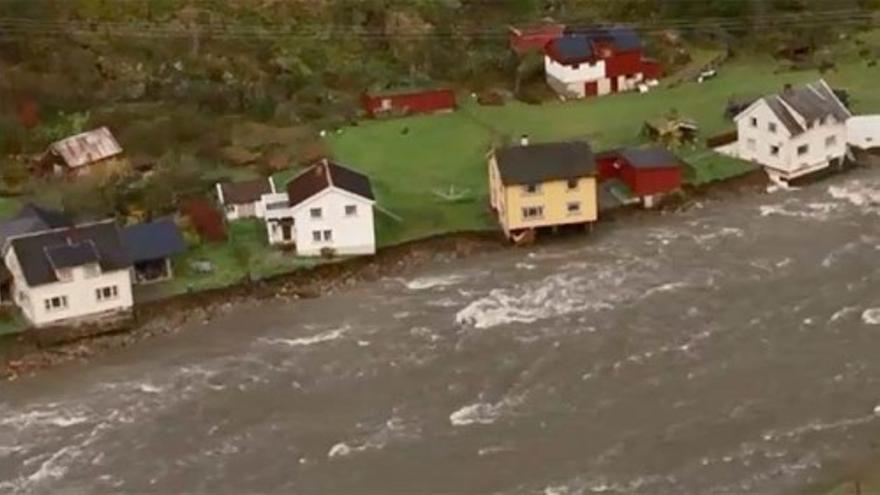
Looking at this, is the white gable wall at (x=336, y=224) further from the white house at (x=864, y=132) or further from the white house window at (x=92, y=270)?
the white house at (x=864, y=132)

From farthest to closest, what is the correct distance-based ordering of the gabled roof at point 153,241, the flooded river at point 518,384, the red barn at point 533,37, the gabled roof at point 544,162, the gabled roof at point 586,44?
the red barn at point 533,37
the gabled roof at point 586,44
the gabled roof at point 544,162
the gabled roof at point 153,241
the flooded river at point 518,384

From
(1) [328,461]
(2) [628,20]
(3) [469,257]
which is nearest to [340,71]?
(2) [628,20]

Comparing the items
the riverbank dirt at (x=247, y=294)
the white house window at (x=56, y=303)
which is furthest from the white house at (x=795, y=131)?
the white house window at (x=56, y=303)

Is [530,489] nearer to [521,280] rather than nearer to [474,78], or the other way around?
[521,280]

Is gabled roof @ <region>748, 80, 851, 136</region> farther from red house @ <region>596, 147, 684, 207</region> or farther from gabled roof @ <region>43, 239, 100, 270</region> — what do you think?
gabled roof @ <region>43, 239, 100, 270</region>

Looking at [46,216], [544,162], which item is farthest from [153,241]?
[544,162]

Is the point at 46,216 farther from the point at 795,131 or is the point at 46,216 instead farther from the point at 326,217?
the point at 795,131
